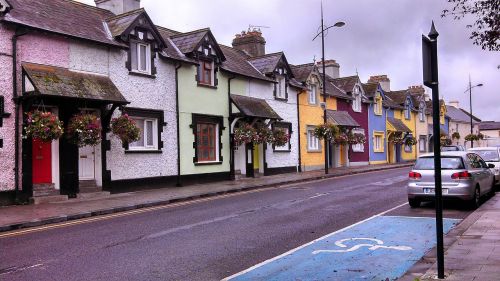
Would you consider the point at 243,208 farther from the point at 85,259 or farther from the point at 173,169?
the point at 173,169

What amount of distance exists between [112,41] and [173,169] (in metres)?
6.02

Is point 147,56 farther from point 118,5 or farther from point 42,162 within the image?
point 42,162

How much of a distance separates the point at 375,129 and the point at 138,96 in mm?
27505

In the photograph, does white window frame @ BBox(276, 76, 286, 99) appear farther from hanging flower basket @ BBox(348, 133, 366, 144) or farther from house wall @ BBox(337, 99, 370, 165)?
house wall @ BBox(337, 99, 370, 165)

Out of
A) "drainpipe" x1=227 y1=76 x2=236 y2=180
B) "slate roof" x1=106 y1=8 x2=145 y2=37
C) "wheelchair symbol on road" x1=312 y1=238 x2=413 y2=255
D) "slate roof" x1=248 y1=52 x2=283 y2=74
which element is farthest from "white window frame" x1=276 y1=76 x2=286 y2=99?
"wheelchair symbol on road" x1=312 y1=238 x2=413 y2=255

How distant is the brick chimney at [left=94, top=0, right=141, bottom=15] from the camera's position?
73.4 ft

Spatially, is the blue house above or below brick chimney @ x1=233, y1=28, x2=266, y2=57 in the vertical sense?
below

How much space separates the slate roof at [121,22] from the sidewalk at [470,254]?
14193 mm

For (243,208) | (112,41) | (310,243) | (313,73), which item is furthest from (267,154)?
(310,243)

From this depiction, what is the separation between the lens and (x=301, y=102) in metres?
31.6

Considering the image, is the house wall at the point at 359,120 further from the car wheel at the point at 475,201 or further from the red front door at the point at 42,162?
the red front door at the point at 42,162

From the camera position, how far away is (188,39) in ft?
75.1

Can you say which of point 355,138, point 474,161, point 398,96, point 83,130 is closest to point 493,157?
point 474,161

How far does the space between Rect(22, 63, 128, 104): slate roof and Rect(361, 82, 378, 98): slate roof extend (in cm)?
2821
